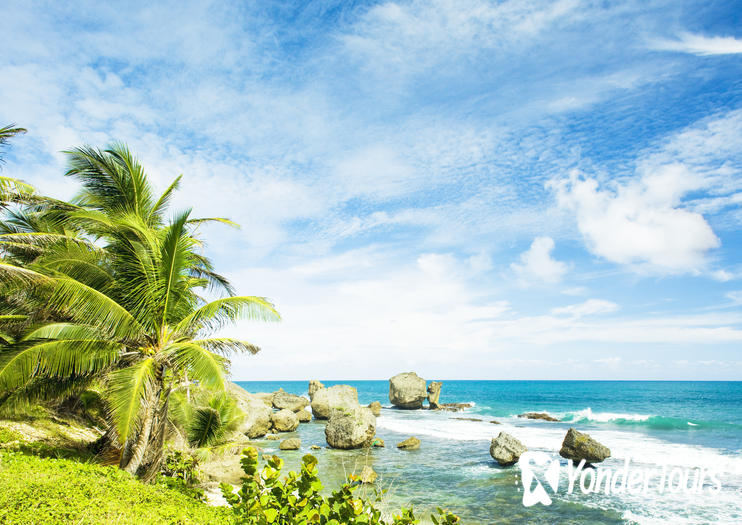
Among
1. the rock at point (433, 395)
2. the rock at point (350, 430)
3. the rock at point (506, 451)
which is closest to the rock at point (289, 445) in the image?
the rock at point (350, 430)

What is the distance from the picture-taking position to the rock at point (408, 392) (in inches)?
1922

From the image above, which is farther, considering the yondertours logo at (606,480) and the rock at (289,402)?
the rock at (289,402)

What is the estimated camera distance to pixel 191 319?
10.3 m

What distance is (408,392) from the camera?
4884cm

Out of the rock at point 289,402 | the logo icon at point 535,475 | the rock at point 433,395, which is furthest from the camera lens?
the rock at point 433,395

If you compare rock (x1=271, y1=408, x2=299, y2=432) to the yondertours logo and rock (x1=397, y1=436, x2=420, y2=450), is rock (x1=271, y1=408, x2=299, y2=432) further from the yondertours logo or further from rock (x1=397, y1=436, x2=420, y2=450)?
the yondertours logo

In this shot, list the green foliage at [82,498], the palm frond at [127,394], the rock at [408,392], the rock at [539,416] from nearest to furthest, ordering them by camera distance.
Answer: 1. the green foliage at [82,498]
2. the palm frond at [127,394]
3. the rock at [539,416]
4. the rock at [408,392]

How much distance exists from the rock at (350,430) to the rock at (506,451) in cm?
735

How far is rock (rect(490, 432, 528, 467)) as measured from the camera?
63.0 feet

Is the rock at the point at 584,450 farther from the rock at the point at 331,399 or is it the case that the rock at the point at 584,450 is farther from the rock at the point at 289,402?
the rock at the point at 289,402

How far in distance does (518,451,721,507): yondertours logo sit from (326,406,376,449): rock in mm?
8496

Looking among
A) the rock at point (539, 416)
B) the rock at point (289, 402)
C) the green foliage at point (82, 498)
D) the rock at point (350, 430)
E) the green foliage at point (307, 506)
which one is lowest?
the rock at point (539, 416)

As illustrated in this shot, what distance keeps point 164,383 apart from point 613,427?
131ft

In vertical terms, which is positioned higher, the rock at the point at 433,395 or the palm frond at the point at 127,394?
the palm frond at the point at 127,394
